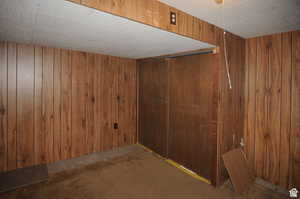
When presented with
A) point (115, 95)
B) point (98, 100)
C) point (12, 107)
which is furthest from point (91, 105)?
point (12, 107)

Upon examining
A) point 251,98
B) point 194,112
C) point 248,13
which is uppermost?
point 248,13

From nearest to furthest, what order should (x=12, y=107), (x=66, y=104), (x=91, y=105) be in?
(x=12, y=107) → (x=66, y=104) → (x=91, y=105)

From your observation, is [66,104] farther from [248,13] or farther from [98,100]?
[248,13]

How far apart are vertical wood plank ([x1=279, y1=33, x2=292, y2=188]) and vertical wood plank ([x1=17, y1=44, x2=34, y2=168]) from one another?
3637 millimetres

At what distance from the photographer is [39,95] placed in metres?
2.48

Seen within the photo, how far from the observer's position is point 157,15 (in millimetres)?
1430

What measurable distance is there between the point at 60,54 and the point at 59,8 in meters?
1.63

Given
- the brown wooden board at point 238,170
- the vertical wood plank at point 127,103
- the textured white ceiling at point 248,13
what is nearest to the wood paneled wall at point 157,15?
the textured white ceiling at point 248,13

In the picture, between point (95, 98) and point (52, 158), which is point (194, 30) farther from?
point (52, 158)

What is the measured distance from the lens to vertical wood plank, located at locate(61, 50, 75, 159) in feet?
8.77

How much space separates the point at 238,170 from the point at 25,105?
327 centimetres

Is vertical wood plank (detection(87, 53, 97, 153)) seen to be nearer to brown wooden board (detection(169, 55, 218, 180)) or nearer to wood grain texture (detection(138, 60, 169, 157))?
wood grain texture (detection(138, 60, 169, 157))

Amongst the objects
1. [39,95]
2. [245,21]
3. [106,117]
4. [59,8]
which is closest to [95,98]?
[106,117]

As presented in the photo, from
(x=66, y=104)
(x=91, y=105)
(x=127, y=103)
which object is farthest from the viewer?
(x=127, y=103)
